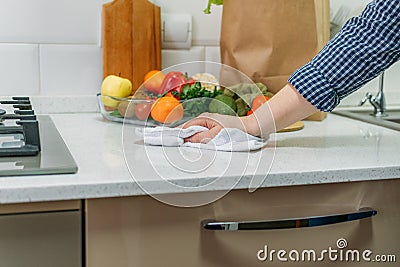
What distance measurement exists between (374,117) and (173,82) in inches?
21.6

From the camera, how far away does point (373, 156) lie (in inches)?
42.8

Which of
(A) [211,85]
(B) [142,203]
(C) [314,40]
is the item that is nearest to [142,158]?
(B) [142,203]

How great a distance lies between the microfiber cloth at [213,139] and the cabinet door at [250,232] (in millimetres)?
138

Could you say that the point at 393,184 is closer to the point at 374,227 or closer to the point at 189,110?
the point at 374,227

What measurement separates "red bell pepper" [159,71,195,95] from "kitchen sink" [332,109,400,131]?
469 millimetres

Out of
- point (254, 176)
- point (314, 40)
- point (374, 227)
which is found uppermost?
point (314, 40)

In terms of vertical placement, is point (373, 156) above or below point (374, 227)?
above

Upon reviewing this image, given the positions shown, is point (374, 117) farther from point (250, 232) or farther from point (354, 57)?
point (250, 232)

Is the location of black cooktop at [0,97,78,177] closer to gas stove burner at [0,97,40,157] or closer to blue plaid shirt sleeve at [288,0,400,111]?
gas stove burner at [0,97,40,157]

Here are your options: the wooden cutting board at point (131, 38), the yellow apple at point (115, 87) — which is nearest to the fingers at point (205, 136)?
the yellow apple at point (115, 87)

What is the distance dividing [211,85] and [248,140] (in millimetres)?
272

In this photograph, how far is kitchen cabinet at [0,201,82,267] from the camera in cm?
86

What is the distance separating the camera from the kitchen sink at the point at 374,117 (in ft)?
4.65

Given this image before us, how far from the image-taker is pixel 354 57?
105 centimetres
